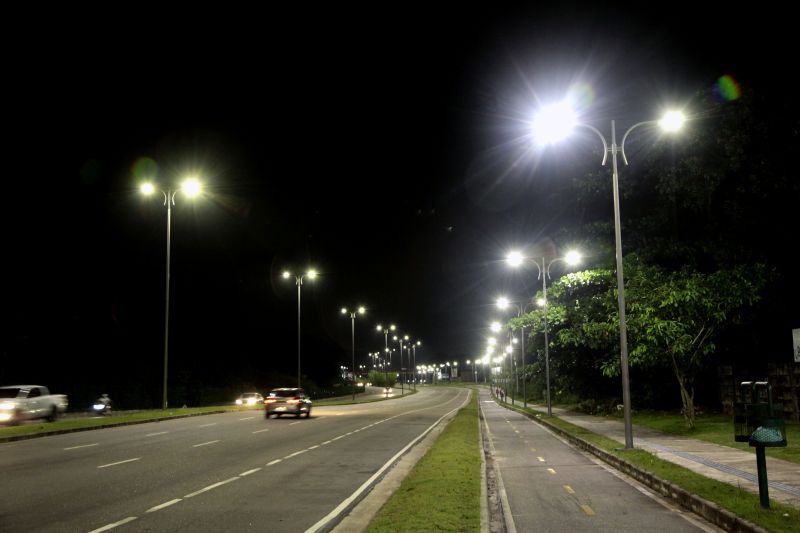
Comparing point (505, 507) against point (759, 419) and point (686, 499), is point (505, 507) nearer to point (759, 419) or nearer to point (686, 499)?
point (686, 499)

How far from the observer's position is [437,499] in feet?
34.7

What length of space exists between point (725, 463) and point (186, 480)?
1082 cm

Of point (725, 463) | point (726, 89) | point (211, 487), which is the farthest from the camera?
point (726, 89)

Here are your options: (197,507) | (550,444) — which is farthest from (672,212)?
(197,507)

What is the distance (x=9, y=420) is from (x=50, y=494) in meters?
20.9

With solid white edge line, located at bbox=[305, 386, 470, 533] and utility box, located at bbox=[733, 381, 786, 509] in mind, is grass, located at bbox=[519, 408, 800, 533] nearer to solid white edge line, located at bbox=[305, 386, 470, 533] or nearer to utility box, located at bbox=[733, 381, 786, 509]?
utility box, located at bbox=[733, 381, 786, 509]

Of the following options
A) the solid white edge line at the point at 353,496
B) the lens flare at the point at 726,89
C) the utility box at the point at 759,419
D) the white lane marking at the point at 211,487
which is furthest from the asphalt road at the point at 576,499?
the lens flare at the point at 726,89

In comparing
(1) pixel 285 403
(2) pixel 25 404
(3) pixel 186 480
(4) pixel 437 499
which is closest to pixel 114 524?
(3) pixel 186 480

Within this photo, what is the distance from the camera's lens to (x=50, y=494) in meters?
11.5

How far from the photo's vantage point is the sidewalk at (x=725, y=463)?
1132 cm

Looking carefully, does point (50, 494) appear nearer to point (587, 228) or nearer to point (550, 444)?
point (550, 444)

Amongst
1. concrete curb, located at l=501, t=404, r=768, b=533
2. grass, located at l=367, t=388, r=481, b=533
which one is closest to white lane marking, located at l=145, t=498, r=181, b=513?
grass, located at l=367, t=388, r=481, b=533

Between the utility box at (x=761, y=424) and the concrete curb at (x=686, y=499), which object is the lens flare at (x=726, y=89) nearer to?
the concrete curb at (x=686, y=499)

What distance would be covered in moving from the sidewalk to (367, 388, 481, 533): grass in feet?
14.1
